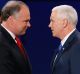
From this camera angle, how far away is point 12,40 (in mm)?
2621

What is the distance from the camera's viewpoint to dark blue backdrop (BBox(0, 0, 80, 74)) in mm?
4781

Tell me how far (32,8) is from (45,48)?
63cm

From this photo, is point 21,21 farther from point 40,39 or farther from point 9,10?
point 40,39

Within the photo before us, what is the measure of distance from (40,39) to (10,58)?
236cm

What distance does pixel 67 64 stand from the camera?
2430mm

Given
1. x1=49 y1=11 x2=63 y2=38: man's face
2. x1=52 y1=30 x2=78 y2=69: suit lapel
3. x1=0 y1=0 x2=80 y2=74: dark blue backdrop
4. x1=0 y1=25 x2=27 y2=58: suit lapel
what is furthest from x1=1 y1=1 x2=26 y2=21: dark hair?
x1=0 y1=0 x2=80 y2=74: dark blue backdrop

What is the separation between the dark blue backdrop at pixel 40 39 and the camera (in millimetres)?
4781

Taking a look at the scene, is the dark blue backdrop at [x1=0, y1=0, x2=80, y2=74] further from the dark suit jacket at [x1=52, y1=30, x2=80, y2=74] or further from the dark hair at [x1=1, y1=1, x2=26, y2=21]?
the dark suit jacket at [x1=52, y1=30, x2=80, y2=74]

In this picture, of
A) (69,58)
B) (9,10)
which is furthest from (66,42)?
(9,10)

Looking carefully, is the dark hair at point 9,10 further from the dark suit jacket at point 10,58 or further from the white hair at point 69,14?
the white hair at point 69,14

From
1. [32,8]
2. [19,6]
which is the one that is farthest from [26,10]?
[32,8]

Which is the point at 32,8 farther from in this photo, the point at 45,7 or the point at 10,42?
the point at 10,42

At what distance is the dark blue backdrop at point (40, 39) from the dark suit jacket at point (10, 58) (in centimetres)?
213

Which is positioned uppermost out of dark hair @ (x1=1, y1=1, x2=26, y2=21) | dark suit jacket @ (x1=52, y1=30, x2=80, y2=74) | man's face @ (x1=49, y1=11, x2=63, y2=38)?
dark hair @ (x1=1, y1=1, x2=26, y2=21)
